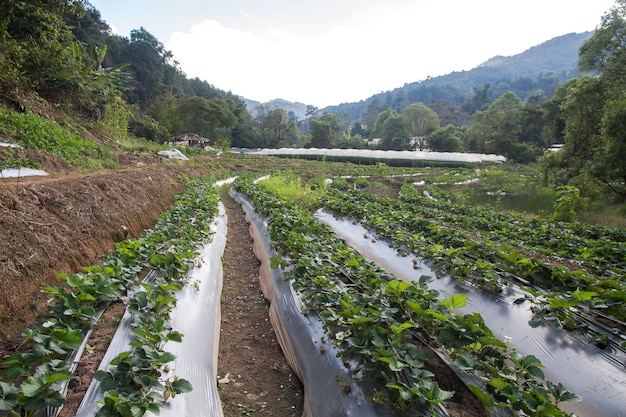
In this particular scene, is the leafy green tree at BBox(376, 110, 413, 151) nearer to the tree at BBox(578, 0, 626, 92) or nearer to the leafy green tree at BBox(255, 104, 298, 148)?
the leafy green tree at BBox(255, 104, 298, 148)

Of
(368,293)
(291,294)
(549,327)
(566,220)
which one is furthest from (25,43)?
(566,220)

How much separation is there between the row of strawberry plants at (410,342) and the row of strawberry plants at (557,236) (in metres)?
3.67

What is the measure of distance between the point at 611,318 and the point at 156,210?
8.32m

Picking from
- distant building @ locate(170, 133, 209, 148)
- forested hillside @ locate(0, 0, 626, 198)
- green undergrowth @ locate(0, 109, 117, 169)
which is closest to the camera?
green undergrowth @ locate(0, 109, 117, 169)

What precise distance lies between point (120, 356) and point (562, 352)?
3560 mm

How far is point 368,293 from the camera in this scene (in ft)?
10.4

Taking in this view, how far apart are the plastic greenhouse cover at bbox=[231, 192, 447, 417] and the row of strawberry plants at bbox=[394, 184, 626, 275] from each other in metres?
4.27

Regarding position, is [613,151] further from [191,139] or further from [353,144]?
[353,144]

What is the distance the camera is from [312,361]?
2.92m

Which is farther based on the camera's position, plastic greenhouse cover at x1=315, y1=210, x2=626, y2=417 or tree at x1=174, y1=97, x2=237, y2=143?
tree at x1=174, y1=97, x2=237, y2=143

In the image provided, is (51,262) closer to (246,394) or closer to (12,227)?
(12,227)

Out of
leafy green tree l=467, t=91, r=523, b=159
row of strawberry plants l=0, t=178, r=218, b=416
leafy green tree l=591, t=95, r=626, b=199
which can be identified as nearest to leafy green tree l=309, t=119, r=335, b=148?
leafy green tree l=467, t=91, r=523, b=159

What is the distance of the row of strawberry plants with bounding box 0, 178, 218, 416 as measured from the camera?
1753mm

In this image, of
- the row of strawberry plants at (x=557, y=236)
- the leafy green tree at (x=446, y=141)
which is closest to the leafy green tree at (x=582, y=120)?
the row of strawberry plants at (x=557, y=236)
